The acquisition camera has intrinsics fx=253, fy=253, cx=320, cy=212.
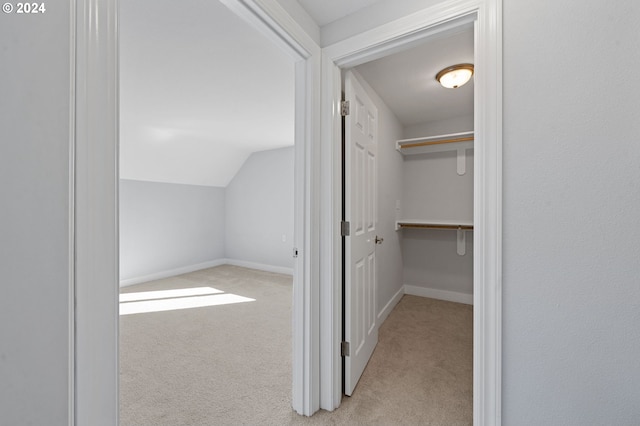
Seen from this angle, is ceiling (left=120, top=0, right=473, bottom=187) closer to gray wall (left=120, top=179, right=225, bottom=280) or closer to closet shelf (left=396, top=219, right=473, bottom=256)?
gray wall (left=120, top=179, right=225, bottom=280)

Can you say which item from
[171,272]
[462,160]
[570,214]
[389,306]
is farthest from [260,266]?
[570,214]

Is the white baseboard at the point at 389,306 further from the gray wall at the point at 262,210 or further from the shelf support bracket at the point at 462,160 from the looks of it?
the gray wall at the point at 262,210

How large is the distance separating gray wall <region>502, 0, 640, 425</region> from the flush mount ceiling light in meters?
1.08

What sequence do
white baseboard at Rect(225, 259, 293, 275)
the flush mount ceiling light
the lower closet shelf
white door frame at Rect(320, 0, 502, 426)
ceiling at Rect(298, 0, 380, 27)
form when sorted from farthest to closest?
white baseboard at Rect(225, 259, 293, 275), the lower closet shelf, the flush mount ceiling light, ceiling at Rect(298, 0, 380, 27), white door frame at Rect(320, 0, 502, 426)

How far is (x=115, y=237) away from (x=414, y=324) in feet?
9.11

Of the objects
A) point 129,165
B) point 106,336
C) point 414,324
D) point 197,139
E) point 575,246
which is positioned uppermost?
point 197,139

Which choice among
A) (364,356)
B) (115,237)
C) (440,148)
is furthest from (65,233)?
(440,148)

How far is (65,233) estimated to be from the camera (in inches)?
24.8

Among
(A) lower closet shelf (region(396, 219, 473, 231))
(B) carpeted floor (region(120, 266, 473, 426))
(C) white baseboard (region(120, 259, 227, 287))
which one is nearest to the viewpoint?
(B) carpeted floor (region(120, 266, 473, 426))

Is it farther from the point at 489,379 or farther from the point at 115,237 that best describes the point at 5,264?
the point at 489,379

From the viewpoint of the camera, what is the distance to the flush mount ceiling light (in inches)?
80.6

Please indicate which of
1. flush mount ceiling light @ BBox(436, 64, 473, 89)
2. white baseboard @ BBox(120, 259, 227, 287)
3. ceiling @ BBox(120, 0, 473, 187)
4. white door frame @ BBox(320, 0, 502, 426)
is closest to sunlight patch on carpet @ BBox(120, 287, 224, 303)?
white baseboard @ BBox(120, 259, 227, 287)

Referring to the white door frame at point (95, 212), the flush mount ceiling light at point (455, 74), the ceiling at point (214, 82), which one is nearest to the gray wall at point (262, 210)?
the ceiling at point (214, 82)

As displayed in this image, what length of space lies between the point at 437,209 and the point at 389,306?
4.77 feet
